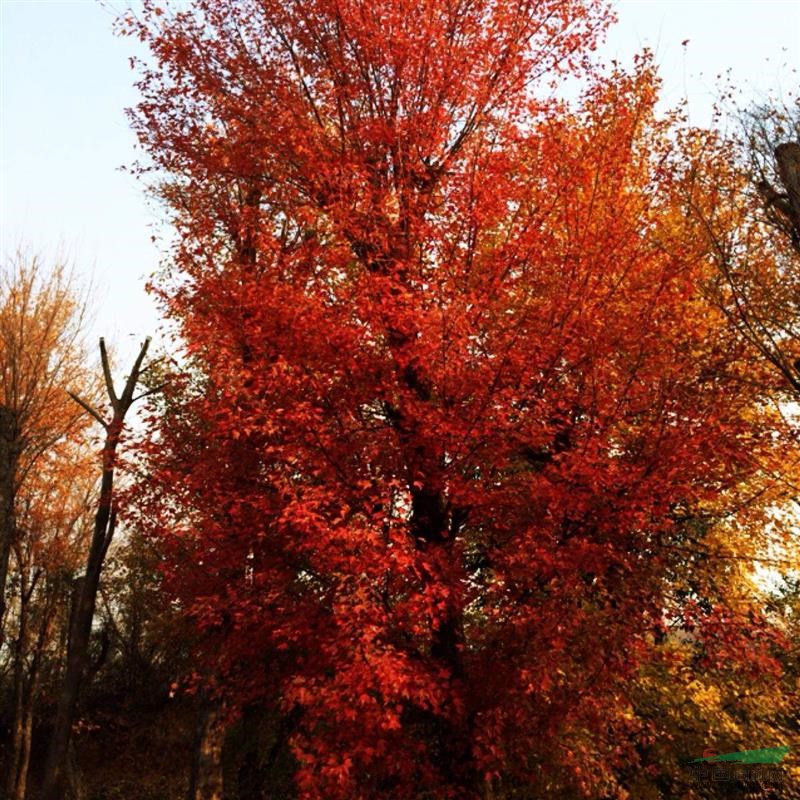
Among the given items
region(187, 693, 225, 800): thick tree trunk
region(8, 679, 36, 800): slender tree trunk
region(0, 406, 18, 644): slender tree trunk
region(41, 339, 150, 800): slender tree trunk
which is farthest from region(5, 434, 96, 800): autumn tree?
region(187, 693, 225, 800): thick tree trunk

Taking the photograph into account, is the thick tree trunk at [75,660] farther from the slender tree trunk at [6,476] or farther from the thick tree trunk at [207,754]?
the slender tree trunk at [6,476]

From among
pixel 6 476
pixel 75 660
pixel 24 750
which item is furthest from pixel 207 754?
pixel 24 750

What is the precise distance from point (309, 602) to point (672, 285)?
7.07m

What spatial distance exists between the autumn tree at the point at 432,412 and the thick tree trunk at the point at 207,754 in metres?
0.23

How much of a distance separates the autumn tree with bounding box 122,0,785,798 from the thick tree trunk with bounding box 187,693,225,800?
0.76ft

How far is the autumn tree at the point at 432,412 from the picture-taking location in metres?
8.77

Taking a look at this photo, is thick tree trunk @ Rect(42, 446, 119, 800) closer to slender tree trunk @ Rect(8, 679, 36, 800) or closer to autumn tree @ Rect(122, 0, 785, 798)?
autumn tree @ Rect(122, 0, 785, 798)

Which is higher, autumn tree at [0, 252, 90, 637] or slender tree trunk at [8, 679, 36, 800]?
autumn tree at [0, 252, 90, 637]

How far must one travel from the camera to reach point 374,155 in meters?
11.0

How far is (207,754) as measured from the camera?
12.7m

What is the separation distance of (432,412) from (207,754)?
7.48m

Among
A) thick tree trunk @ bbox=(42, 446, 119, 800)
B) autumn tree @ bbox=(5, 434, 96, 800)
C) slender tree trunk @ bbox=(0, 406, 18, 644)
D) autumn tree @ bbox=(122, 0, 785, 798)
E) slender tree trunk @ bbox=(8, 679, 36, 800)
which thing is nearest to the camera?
autumn tree @ bbox=(122, 0, 785, 798)

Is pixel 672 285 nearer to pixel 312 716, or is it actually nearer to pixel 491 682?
pixel 491 682

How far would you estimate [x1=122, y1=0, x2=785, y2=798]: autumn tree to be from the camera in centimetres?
877
